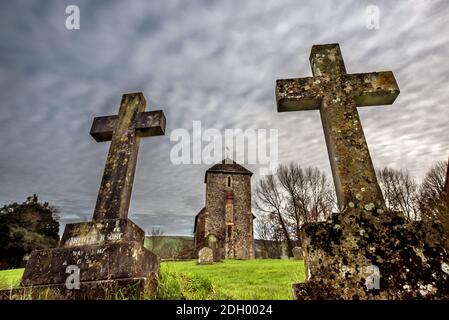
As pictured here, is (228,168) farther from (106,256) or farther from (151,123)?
(106,256)

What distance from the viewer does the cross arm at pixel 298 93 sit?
3326 millimetres

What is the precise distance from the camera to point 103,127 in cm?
477

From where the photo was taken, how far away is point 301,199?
87.9 feet

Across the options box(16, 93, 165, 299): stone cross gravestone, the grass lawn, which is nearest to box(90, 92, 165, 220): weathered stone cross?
box(16, 93, 165, 299): stone cross gravestone

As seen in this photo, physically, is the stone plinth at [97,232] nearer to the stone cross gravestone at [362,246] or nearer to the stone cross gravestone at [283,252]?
the stone cross gravestone at [362,246]

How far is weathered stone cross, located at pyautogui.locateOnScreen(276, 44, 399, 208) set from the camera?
2.73 meters

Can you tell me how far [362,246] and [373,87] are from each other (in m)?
2.26
